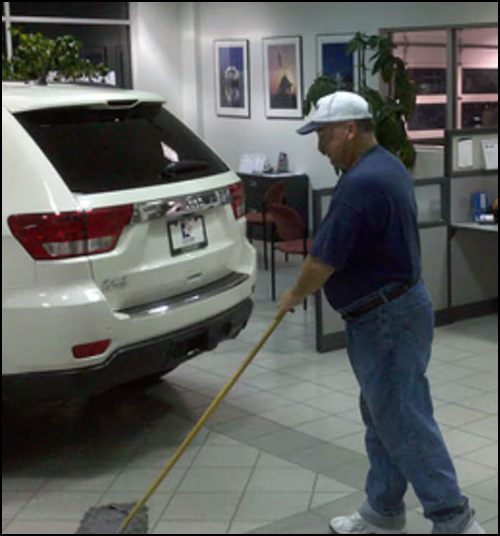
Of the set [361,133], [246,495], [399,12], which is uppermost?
[399,12]

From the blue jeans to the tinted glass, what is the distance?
10.7m

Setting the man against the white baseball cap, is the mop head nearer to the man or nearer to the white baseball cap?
the man

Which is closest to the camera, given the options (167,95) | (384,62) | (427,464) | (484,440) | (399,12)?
(427,464)

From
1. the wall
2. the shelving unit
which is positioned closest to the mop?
the shelving unit

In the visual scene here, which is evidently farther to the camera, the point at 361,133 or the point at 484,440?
the point at 484,440

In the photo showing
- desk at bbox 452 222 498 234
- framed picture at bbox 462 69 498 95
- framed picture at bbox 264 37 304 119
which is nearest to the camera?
desk at bbox 452 222 498 234

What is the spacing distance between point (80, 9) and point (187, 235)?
380 inches

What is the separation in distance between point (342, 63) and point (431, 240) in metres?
4.51

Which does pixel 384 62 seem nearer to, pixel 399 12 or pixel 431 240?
pixel 431 240

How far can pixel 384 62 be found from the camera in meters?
7.65

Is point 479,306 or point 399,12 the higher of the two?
point 399,12

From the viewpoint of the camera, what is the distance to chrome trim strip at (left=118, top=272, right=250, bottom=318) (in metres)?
4.32

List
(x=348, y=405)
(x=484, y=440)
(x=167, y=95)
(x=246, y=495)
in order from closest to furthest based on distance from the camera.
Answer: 1. (x=246, y=495)
2. (x=484, y=440)
3. (x=348, y=405)
4. (x=167, y=95)

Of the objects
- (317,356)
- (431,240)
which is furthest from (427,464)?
(431,240)
